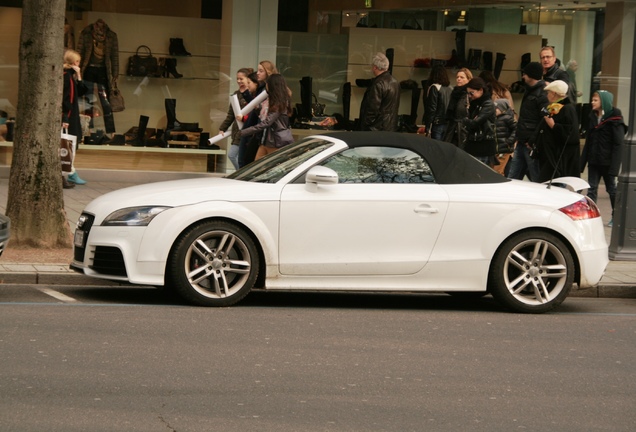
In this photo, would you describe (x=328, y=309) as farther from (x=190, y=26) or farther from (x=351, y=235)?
(x=190, y=26)

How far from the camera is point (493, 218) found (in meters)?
10.3

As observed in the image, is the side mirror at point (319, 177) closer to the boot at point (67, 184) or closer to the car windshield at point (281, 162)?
the car windshield at point (281, 162)

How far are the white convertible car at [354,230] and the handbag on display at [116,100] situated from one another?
937cm

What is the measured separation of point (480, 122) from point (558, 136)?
1032 mm

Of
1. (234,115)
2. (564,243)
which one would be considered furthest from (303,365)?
(234,115)

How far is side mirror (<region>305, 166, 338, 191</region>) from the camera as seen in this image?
9969 mm

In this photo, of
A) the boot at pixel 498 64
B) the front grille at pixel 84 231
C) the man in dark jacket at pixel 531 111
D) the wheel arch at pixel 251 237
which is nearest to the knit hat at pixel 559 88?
the man in dark jacket at pixel 531 111

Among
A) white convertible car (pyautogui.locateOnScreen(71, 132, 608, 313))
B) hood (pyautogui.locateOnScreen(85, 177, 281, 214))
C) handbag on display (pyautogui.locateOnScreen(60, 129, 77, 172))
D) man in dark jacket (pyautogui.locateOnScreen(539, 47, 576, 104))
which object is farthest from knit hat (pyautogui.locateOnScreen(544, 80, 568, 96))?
handbag on display (pyautogui.locateOnScreen(60, 129, 77, 172))

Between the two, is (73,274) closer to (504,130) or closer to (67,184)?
(504,130)

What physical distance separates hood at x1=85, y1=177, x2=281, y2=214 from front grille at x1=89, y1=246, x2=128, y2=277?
32cm

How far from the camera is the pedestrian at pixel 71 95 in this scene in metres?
17.6

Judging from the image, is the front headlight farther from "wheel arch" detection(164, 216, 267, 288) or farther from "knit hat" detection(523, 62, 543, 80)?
"knit hat" detection(523, 62, 543, 80)

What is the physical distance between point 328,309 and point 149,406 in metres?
3.79

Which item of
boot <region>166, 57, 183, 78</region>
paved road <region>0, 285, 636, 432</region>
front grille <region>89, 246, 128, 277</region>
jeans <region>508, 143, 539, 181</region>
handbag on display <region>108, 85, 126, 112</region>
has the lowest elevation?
paved road <region>0, 285, 636, 432</region>
